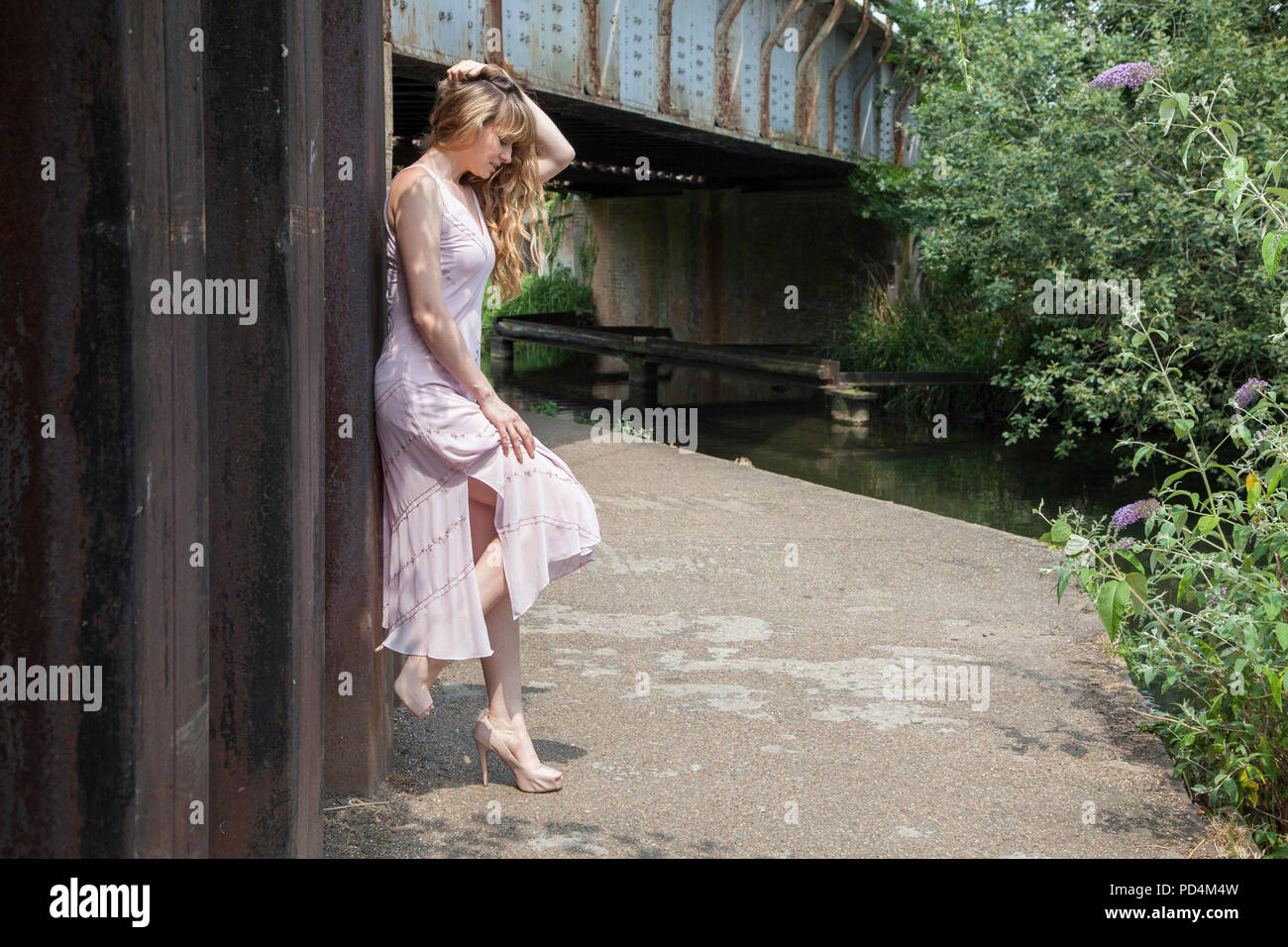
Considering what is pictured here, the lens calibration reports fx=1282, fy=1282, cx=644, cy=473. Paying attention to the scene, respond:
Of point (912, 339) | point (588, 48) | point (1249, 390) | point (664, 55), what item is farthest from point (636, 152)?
point (1249, 390)

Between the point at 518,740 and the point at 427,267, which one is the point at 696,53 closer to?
the point at 427,267

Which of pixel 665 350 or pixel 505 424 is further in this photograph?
pixel 665 350

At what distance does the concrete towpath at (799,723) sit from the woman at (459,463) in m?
0.31

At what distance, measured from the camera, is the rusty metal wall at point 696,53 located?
10203 mm

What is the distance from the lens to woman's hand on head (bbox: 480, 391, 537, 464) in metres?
3.60

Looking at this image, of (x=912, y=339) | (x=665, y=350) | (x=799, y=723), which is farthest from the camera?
(x=665, y=350)

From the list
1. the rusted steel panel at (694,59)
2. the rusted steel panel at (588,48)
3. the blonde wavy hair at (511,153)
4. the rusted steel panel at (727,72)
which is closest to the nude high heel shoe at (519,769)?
the blonde wavy hair at (511,153)

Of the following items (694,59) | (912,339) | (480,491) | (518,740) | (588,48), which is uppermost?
(694,59)

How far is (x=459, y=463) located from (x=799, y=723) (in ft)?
5.17

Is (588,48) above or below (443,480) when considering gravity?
above

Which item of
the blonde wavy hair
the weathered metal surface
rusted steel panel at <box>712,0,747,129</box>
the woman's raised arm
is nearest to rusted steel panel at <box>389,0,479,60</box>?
rusted steel panel at <box>712,0,747,129</box>

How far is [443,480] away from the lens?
11.8 ft
